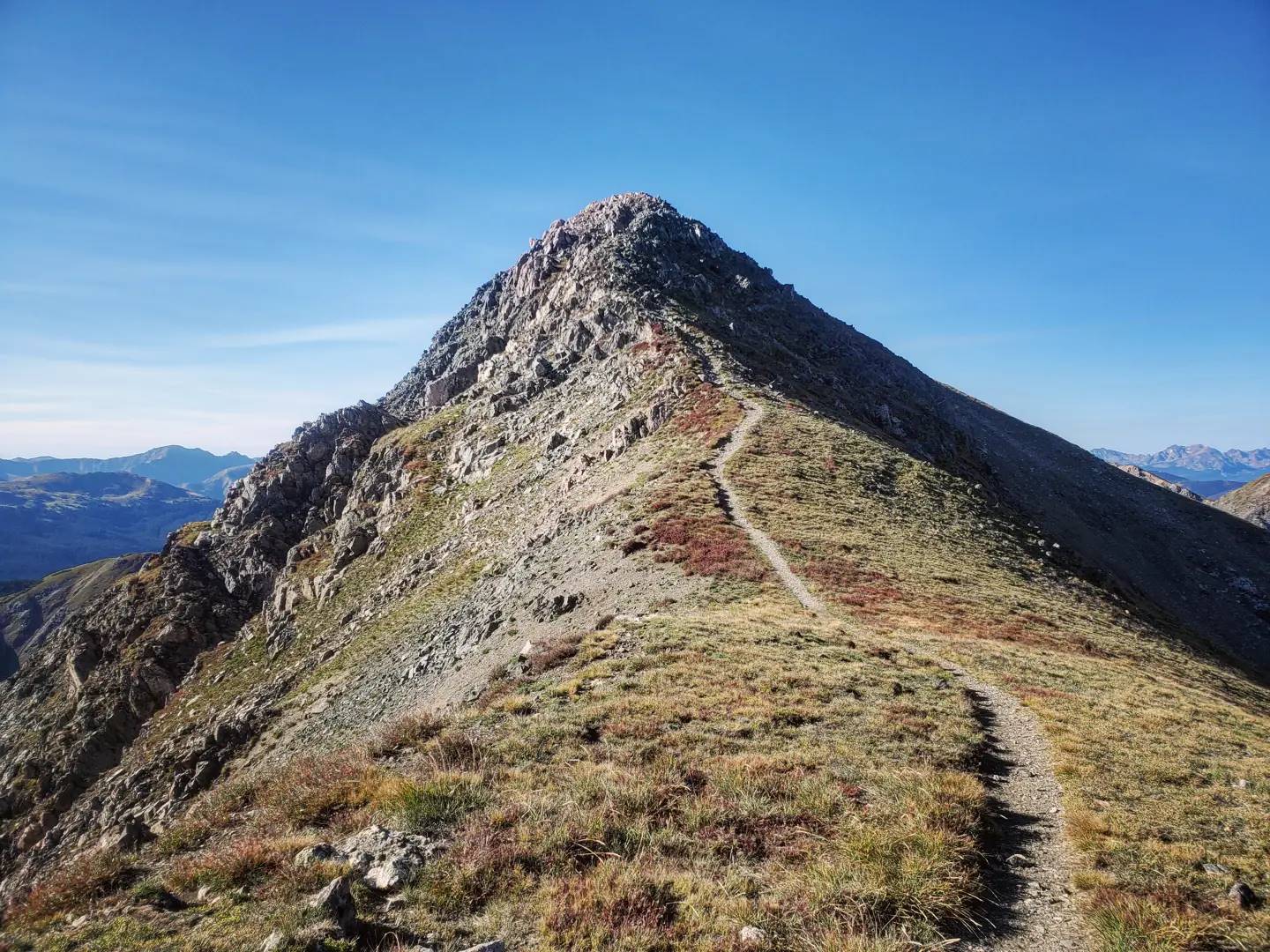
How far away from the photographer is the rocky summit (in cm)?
815

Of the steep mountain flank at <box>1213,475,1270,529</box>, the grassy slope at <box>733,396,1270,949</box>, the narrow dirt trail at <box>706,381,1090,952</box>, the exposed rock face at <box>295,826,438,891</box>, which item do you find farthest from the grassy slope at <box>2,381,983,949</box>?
the steep mountain flank at <box>1213,475,1270,529</box>

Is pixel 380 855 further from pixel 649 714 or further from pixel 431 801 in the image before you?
pixel 649 714

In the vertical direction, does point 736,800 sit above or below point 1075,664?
above

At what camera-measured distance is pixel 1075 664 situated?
22156 millimetres

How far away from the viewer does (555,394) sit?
254 feet

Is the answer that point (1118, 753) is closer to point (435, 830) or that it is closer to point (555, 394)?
point (435, 830)

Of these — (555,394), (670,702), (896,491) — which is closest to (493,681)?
(670,702)

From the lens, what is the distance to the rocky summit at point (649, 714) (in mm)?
8148

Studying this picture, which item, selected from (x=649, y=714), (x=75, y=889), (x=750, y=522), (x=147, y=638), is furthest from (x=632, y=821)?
(x=147, y=638)

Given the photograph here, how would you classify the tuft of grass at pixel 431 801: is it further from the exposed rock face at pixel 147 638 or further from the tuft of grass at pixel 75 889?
the exposed rock face at pixel 147 638

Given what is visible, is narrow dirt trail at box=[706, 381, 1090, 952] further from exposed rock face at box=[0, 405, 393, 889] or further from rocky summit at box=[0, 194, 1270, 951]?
exposed rock face at box=[0, 405, 393, 889]

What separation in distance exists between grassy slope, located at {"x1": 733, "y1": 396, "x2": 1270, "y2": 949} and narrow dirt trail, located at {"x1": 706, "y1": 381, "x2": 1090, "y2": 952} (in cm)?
34

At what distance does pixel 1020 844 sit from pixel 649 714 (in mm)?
7343

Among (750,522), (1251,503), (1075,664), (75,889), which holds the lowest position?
(1075,664)
